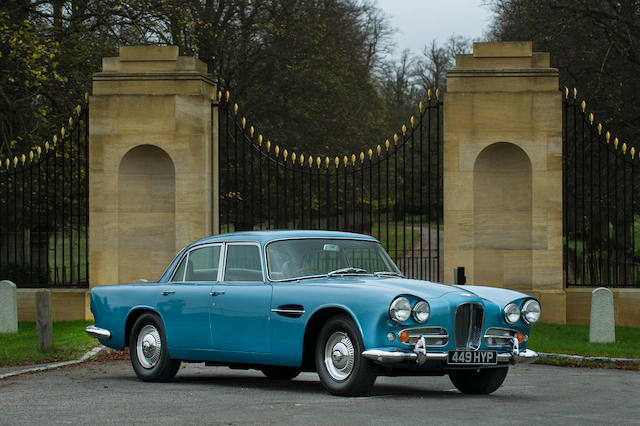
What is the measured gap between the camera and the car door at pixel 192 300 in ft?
34.7

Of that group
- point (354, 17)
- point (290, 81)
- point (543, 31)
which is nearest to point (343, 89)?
point (290, 81)

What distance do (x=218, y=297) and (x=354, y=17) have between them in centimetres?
2943

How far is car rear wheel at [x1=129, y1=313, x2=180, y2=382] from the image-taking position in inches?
432

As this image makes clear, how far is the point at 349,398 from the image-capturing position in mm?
8945

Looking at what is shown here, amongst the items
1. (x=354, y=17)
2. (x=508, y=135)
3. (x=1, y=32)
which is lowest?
(x=508, y=135)

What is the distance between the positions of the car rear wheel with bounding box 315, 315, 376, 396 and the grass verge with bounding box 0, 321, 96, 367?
5333 mm

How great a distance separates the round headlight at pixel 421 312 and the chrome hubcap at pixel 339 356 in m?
0.62

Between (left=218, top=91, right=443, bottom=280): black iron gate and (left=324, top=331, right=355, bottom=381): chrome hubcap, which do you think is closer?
(left=324, top=331, right=355, bottom=381): chrome hubcap

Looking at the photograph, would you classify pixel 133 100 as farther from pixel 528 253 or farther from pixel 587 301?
pixel 587 301

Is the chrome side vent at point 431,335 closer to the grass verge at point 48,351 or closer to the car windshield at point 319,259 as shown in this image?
the car windshield at point 319,259

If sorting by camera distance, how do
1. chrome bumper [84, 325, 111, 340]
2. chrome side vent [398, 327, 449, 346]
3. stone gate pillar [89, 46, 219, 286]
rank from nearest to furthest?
chrome side vent [398, 327, 449, 346] < chrome bumper [84, 325, 111, 340] < stone gate pillar [89, 46, 219, 286]

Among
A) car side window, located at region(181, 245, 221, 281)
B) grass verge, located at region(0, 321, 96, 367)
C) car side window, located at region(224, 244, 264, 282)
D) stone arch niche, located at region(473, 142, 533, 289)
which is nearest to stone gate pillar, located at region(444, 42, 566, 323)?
stone arch niche, located at region(473, 142, 533, 289)

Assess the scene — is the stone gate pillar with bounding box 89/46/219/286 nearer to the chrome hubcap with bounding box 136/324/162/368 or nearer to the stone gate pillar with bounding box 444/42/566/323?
the stone gate pillar with bounding box 444/42/566/323

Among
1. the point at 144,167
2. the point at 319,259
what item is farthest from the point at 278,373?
the point at 144,167
